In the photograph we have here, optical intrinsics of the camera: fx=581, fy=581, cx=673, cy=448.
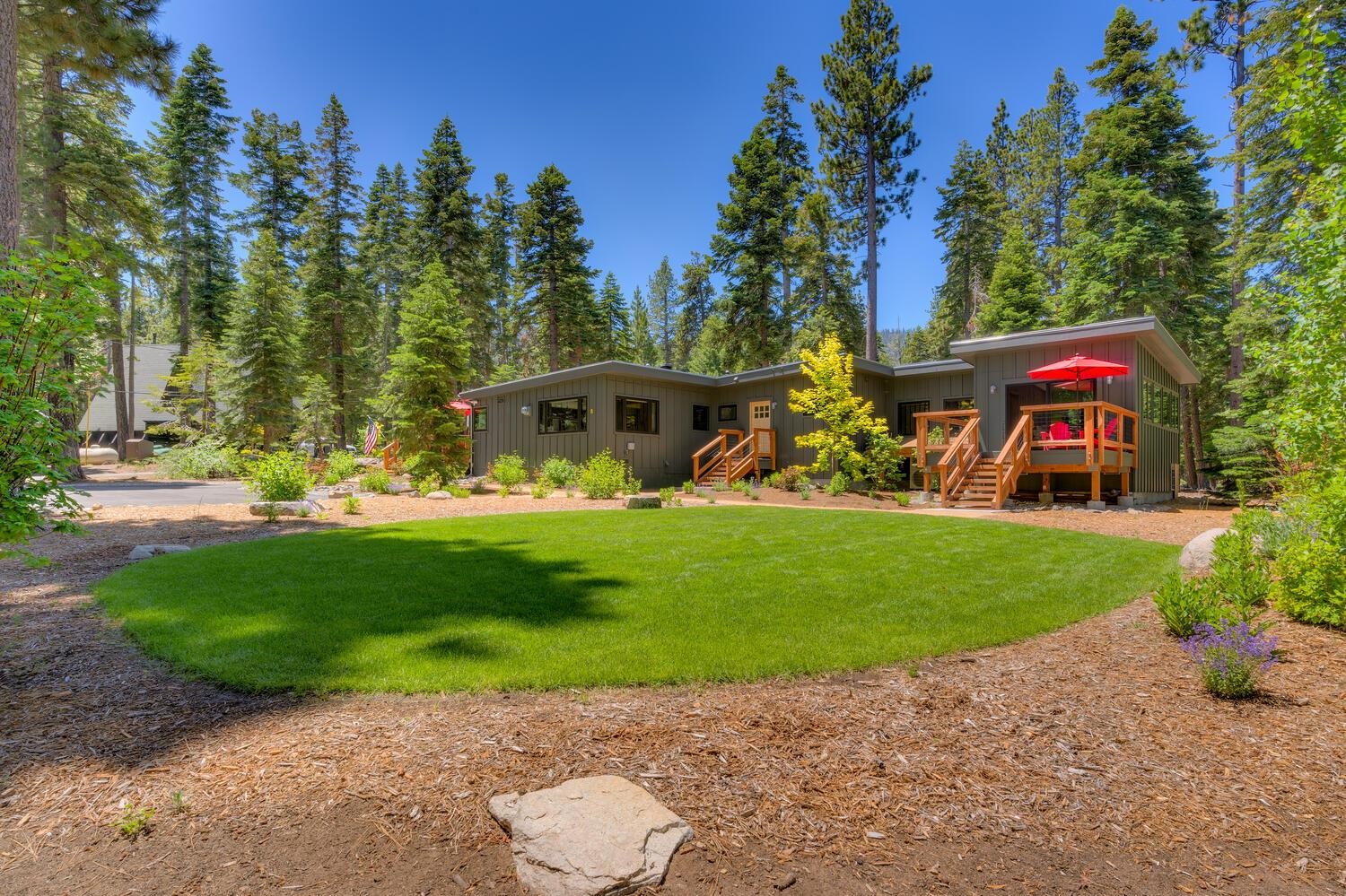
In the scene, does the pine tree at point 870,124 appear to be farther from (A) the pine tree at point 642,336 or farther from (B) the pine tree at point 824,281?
(A) the pine tree at point 642,336

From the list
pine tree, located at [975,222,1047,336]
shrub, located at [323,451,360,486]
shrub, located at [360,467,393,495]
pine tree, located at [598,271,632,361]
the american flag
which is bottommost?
shrub, located at [360,467,393,495]

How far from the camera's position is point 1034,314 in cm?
2145

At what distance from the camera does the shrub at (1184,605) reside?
142 inches

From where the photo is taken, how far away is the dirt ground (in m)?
1.75

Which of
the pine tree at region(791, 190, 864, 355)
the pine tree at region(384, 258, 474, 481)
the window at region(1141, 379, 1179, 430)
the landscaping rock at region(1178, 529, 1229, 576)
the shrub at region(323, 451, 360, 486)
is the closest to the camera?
the landscaping rock at region(1178, 529, 1229, 576)

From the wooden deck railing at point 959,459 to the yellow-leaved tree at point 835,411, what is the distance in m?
1.74

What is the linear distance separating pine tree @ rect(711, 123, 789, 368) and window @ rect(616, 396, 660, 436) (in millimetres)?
9939

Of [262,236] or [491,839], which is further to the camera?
[262,236]

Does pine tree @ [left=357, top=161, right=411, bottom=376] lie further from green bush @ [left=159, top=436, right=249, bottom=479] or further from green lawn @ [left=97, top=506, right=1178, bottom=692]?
green lawn @ [left=97, top=506, right=1178, bottom=692]

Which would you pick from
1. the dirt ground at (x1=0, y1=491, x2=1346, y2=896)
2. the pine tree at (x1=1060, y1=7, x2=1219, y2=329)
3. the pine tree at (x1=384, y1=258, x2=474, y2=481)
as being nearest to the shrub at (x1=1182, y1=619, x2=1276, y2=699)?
the dirt ground at (x1=0, y1=491, x2=1346, y2=896)

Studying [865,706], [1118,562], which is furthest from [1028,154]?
[865,706]

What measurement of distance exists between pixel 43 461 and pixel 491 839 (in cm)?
286

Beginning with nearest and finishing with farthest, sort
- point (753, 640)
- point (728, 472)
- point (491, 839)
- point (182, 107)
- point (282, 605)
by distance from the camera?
point (491, 839) → point (753, 640) → point (282, 605) → point (728, 472) → point (182, 107)

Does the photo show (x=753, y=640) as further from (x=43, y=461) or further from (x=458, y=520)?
(x=458, y=520)
